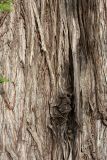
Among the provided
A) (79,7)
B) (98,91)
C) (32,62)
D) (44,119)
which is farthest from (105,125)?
(79,7)

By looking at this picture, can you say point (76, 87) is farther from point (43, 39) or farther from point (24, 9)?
point (24, 9)

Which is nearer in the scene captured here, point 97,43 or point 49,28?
point 97,43

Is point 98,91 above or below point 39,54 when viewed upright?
A: below

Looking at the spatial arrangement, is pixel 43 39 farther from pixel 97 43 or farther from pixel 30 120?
pixel 30 120

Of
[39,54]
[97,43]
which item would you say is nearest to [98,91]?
[97,43]

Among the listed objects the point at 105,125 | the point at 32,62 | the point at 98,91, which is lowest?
the point at 105,125

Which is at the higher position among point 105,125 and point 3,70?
point 3,70
